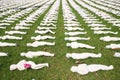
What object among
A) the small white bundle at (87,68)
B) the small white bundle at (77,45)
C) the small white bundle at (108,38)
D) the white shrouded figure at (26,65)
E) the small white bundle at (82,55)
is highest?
the white shrouded figure at (26,65)

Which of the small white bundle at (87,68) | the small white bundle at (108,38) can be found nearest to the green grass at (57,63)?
the small white bundle at (87,68)

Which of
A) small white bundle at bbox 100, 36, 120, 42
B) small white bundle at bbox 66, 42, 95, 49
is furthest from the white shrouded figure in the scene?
small white bundle at bbox 100, 36, 120, 42

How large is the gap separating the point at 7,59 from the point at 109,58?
2.55 m

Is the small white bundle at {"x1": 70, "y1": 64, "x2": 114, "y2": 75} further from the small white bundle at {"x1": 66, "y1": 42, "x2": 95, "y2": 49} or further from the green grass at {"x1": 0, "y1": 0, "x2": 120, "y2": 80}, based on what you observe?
the small white bundle at {"x1": 66, "y1": 42, "x2": 95, "y2": 49}

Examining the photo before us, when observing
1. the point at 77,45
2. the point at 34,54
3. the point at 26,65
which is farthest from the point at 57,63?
the point at 77,45

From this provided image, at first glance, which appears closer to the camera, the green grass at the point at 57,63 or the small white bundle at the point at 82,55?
the green grass at the point at 57,63

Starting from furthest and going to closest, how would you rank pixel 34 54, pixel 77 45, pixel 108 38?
pixel 108 38
pixel 77 45
pixel 34 54

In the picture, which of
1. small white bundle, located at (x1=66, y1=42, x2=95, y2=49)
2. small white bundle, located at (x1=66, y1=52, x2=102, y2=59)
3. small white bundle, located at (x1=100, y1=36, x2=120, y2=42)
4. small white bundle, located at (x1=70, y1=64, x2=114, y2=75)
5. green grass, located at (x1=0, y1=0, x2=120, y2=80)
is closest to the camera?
green grass, located at (x1=0, y1=0, x2=120, y2=80)

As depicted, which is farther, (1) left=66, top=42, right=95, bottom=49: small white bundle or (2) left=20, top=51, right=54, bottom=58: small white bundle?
(1) left=66, top=42, right=95, bottom=49: small white bundle

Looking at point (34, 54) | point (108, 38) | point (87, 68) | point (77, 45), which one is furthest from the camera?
point (108, 38)

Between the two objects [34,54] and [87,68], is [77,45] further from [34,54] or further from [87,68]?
[87,68]

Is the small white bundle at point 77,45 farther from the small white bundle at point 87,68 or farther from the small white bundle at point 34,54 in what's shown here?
the small white bundle at point 87,68

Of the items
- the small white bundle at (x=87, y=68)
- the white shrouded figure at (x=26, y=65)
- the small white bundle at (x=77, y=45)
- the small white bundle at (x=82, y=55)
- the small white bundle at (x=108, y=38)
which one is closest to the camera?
the small white bundle at (x=87, y=68)

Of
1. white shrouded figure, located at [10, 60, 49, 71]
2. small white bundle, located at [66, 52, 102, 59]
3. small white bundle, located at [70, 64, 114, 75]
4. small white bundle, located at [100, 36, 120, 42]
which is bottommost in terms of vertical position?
small white bundle, located at [100, 36, 120, 42]
